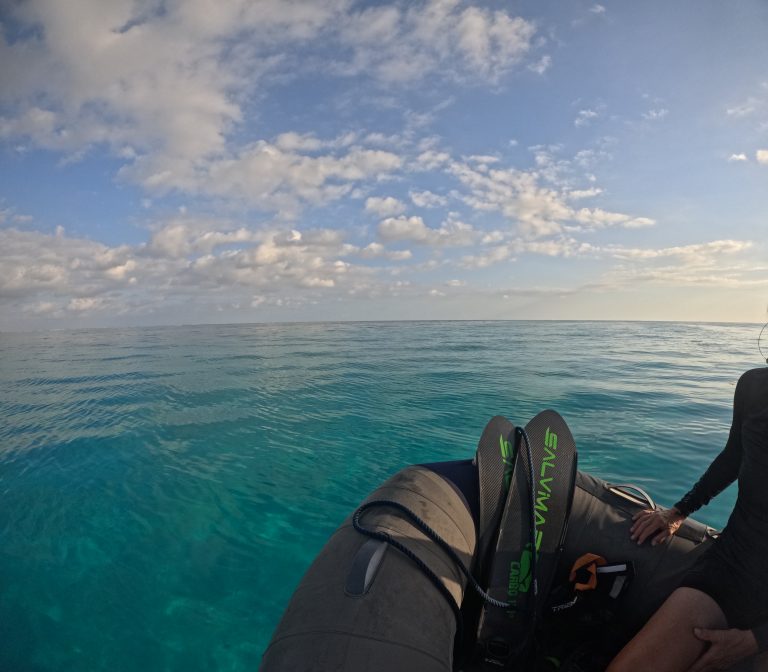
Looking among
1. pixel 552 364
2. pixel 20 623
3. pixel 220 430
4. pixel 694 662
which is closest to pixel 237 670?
pixel 20 623

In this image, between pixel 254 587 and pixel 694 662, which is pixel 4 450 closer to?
pixel 254 587

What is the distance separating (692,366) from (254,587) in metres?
20.7

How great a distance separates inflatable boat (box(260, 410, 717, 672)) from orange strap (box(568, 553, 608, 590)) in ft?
0.04

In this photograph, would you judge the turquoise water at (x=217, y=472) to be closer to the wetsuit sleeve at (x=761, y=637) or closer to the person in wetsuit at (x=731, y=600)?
the person in wetsuit at (x=731, y=600)

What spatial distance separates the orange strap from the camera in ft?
7.45

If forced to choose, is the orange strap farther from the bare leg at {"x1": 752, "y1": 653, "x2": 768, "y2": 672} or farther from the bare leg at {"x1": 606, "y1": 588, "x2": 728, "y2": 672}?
the bare leg at {"x1": 752, "y1": 653, "x2": 768, "y2": 672}

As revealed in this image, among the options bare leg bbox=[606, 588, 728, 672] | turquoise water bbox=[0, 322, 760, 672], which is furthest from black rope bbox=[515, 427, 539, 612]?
turquoise water bbox=[0, 322, 760, 672]

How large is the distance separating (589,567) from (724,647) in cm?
80

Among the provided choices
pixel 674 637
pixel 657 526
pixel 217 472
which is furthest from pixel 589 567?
pixel 217 472

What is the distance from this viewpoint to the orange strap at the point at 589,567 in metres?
2.27

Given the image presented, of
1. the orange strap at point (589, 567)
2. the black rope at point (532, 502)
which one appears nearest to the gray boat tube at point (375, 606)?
the black rope at point (532, 502)

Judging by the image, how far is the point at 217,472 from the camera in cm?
665

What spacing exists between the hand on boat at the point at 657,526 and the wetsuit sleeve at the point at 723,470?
12cm

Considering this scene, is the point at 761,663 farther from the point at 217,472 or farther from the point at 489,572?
the point at 217,472
